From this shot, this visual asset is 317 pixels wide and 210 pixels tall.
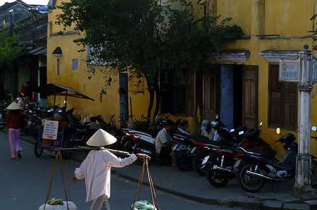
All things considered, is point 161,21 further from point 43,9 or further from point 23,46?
point 43,9

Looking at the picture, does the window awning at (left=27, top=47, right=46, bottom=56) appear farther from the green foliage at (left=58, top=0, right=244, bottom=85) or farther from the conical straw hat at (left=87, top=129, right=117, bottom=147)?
the conical straw hat at (left=87, top=129, right=117, bottom=147)

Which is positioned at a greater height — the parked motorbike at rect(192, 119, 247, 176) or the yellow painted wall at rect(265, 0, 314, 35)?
the yellow painted wall at rect(265, 0, 314, 35)

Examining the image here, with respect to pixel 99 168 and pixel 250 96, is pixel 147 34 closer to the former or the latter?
pixel 250 96

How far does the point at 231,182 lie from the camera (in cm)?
1286

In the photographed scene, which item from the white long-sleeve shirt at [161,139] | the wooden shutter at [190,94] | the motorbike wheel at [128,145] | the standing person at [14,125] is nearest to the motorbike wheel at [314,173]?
the white long-sleeve shirt at [161,139]

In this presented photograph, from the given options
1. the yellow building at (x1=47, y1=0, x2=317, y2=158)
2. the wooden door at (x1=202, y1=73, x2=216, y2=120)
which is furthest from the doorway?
the wooden door at (x1=202, y1=73, x2=216, y2=120)

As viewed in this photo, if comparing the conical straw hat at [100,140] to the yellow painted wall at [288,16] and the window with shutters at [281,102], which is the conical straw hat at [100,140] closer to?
the yellow painted wall at [288,16]

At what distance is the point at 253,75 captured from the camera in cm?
1509

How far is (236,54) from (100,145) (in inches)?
298

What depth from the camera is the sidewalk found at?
10.7 meters

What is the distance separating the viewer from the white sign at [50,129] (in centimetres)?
1669

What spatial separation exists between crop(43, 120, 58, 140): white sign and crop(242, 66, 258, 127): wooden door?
16.7 feet

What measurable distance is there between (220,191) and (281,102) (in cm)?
322

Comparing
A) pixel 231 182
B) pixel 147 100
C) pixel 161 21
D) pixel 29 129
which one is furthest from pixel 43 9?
pixel 231 182
